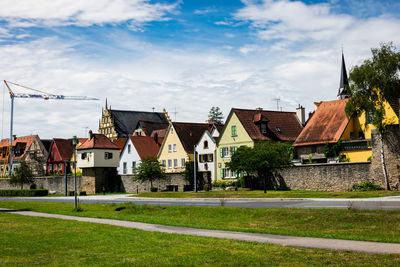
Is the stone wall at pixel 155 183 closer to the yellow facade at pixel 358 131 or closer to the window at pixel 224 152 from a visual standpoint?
the window at pixel 224 152

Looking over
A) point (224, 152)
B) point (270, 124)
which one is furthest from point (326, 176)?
point (224, 152)

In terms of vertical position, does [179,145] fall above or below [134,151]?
above

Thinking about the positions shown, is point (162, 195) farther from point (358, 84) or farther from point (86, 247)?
point (86, 247)

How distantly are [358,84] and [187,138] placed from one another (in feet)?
105

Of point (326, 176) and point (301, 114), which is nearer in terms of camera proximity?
point (326, 176)

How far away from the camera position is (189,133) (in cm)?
7306

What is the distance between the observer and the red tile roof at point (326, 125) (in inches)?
2140

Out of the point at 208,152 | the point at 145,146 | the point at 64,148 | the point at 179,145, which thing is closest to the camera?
the point at 208,152

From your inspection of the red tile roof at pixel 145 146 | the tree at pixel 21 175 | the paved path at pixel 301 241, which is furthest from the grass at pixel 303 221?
the tree at pixel 21 175

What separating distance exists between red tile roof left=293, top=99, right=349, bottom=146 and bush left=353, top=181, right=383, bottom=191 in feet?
38.5

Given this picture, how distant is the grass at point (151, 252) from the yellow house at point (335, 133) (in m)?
37.0

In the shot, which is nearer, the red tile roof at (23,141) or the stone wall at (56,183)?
the stone wall at (56,183)

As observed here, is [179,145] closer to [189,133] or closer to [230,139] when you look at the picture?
[189,133]

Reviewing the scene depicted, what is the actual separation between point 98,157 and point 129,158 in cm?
966
